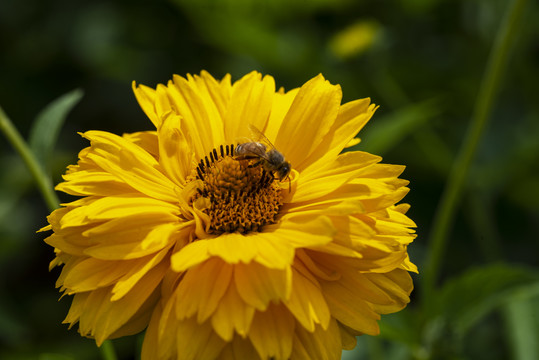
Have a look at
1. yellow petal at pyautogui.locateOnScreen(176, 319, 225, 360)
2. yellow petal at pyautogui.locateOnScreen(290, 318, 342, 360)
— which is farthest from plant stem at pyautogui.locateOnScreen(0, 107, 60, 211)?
yellow petal at pyautogui.locateOnScreen(290, 318, 342, 360)

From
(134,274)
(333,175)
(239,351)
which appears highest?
(333,175)

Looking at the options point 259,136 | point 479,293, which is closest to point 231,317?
point 259,136

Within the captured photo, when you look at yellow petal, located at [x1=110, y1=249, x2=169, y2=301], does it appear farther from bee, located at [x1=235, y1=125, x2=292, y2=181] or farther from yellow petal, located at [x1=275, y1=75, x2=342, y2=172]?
yellow petal, located at [x1=275, y1=75, x2=342, y2=172]

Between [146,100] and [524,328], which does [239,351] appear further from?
[524,328]

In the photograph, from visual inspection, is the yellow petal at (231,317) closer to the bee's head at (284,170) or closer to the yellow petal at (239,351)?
the yellow petal at (239,351)

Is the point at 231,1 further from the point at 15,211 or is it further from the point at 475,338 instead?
the point at 475,338

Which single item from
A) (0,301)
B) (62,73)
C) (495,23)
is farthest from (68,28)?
(495,23)

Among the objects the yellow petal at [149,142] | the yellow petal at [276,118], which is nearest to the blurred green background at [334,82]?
the yellow petal at [276,118]
